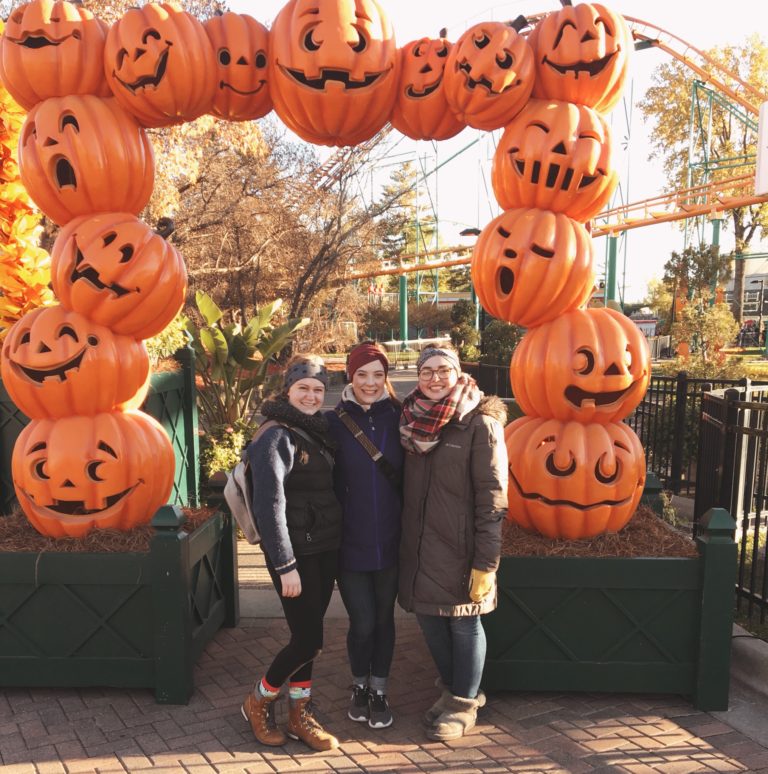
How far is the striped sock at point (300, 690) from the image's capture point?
3.02m

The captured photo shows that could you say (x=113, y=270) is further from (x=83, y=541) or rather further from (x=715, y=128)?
(x=715, y=128)

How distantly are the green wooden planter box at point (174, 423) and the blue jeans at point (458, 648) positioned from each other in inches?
122

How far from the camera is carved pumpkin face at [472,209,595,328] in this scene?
3.36 m

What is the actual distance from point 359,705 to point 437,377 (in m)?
1.62

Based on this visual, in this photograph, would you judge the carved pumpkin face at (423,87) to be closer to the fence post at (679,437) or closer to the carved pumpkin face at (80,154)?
the carved pumpkin face at (80,154)

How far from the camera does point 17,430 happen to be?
208 inches

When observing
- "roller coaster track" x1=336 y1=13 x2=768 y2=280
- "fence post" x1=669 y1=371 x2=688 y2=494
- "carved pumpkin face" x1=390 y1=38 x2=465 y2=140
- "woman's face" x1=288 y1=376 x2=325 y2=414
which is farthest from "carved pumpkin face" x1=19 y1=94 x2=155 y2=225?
"roller coaster track" x1=336 y1=13 x2=768 y2=280

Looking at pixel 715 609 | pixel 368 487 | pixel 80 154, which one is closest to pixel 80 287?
pixel 80 154

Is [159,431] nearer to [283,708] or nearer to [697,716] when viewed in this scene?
[283,708]

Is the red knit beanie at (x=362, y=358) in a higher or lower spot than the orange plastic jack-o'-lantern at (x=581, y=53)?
lower

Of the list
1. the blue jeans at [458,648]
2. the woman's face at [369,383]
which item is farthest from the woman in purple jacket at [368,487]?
the blue jeans at [458,648]

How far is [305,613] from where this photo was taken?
289cm

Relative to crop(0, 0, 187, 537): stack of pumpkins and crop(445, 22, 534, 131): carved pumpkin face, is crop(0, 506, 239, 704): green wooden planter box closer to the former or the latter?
crop(0, 0, 187, 537): stack of pumpkins

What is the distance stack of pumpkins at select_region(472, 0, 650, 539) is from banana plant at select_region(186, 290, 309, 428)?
4410 mm
